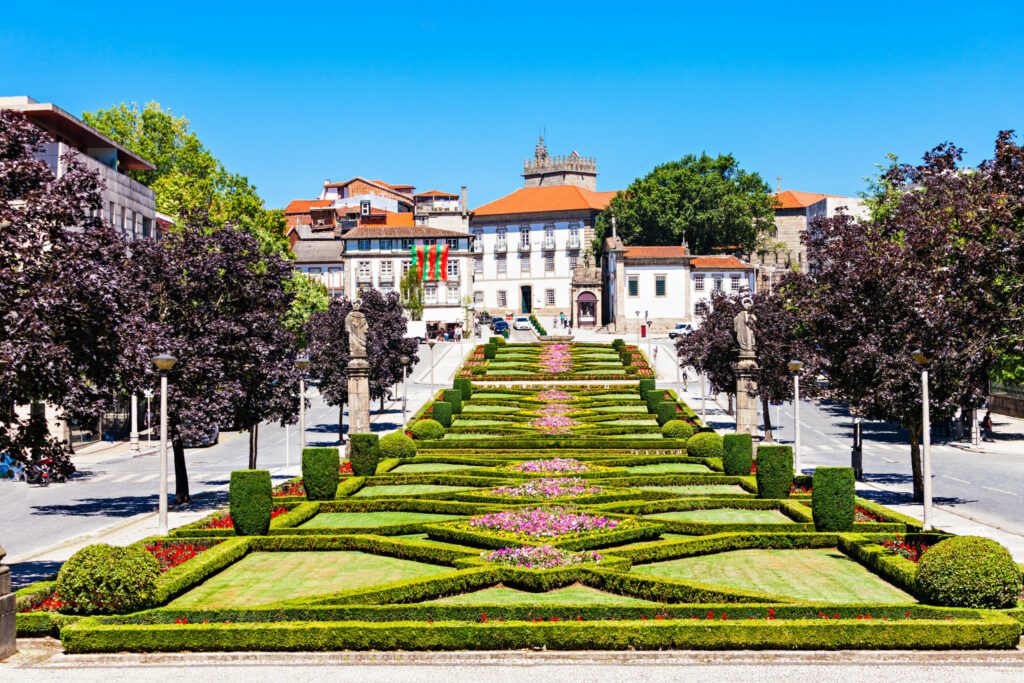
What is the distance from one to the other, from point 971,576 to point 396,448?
2710 centimetres

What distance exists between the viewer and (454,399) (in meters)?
56.7

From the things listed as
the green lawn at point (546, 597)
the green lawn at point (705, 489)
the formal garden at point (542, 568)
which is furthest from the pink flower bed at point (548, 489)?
the green lawn at point (546, 597)

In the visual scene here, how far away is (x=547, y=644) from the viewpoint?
59.6 ft

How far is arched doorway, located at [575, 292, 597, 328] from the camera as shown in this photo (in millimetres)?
116812

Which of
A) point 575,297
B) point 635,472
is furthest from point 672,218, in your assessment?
point 635,472

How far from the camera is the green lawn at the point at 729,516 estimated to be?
3064 cm

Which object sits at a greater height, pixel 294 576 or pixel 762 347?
pixel 762 347

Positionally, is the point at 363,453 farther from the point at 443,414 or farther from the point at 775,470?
the point at 443,414

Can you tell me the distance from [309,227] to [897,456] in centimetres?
9895

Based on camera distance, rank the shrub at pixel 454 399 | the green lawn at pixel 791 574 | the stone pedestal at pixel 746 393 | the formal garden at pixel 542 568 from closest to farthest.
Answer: the formal garden at pixel 542 568
the green lawn at pixel 791 574
the stone pedestal at pixel 746 393
the shrub at pixel 454 399

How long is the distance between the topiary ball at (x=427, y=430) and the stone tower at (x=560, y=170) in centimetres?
12061

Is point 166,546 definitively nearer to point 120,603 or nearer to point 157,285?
point 120,603

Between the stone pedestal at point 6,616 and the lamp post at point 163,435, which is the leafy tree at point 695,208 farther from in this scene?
the stone pedestal at point 6,616

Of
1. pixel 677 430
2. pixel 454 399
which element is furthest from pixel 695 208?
pixel 677 430
